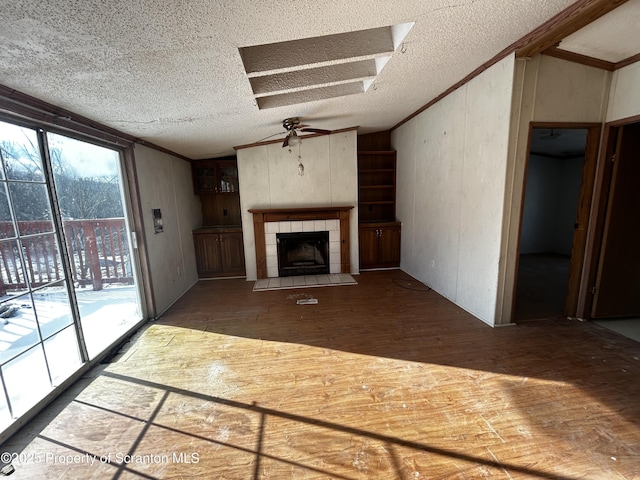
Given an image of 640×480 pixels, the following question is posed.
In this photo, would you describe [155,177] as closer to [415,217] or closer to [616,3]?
[415,217]

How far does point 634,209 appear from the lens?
266 cm

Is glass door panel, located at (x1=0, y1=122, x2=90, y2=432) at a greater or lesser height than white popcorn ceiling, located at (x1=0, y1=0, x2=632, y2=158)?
lesser

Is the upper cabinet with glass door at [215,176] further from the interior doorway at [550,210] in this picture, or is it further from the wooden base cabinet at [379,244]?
the interior doorway at [550,210]

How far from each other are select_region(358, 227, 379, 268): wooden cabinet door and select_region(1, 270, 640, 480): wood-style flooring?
219 centimetres

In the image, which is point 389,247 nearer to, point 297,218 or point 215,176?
point 297,218

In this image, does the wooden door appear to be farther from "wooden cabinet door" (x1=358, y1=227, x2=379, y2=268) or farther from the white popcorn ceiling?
"wooden cabinet door" (x1=358, y1=227, x2=379, y2=268)

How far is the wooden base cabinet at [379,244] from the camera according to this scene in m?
5.01

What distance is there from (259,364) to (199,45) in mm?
2344

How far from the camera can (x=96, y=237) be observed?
2834 mm

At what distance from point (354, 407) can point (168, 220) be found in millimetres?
3480

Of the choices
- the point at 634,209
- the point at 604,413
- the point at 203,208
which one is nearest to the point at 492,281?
the point at 604,413

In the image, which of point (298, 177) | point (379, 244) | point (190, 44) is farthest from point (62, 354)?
point (379, 244)

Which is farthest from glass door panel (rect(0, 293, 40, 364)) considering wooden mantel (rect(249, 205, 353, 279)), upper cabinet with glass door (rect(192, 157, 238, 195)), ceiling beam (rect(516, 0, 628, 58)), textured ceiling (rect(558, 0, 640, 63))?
textured ceiling (rect(558, 0, 640, 63))

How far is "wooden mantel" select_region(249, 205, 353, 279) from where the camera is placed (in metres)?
4.61
